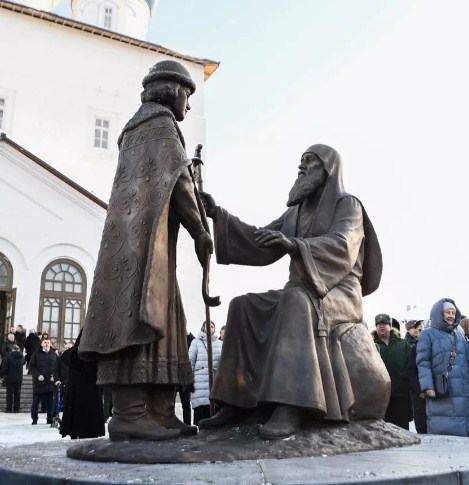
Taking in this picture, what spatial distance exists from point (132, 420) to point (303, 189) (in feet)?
6.36

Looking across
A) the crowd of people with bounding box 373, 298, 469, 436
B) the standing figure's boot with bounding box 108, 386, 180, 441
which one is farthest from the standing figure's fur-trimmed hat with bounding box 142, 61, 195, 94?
the crowd of people with bounding box 373, 298, 469, 436

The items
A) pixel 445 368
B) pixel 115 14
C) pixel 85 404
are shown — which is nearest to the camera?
pixel 445 368

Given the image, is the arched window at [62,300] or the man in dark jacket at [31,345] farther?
the arched window at [62,300]

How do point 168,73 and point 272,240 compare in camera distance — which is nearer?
point 272,240

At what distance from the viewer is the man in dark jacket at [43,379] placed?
11.9m

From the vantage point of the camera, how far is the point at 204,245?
12.9 feet

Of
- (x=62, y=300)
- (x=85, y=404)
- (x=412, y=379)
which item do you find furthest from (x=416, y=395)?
(x=62, y=300)


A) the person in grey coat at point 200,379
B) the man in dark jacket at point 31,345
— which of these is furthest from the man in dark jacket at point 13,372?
the person in grey coat at point 200,379

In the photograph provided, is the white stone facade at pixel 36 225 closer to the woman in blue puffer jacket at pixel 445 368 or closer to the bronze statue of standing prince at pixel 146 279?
the woman in blue puffer jacket at pixel 445 368

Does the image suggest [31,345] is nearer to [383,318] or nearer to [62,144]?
[62,144]

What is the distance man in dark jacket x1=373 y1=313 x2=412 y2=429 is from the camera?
709 cm

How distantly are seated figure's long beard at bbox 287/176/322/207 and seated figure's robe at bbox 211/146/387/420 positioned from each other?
0.10m

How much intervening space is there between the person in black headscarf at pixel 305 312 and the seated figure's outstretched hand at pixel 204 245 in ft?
1.11

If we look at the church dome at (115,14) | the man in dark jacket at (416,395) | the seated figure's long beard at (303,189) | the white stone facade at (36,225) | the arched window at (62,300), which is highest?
the church dome at (115,14)
